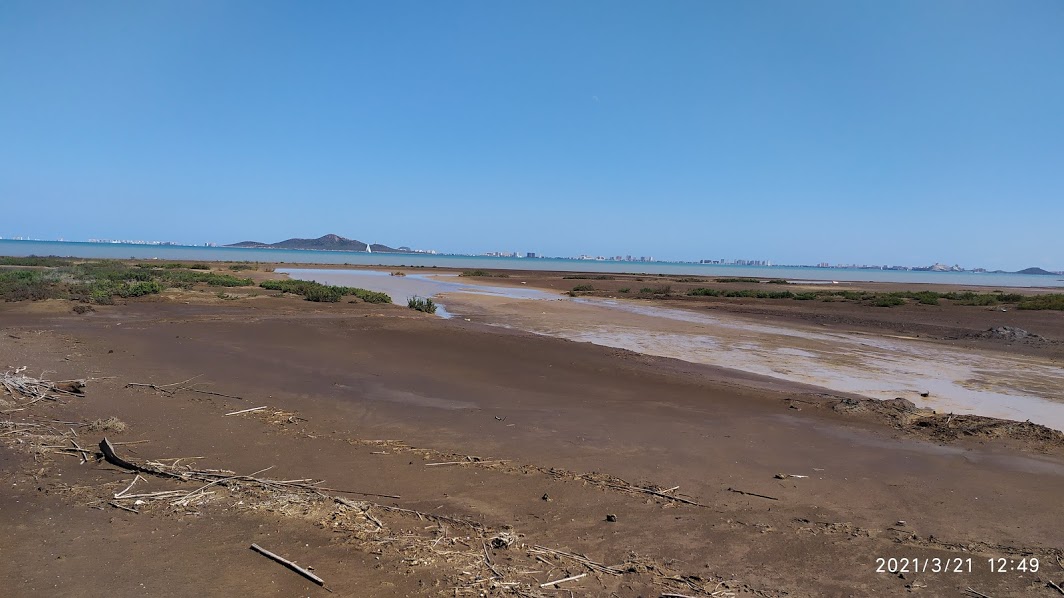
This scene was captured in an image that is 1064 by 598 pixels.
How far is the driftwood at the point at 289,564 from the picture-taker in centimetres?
400

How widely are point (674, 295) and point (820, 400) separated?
3264 cm

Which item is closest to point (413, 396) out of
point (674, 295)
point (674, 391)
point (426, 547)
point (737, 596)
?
point (674, 391)

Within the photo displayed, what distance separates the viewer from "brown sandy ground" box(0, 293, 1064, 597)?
4.25m

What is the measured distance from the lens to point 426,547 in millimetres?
4531

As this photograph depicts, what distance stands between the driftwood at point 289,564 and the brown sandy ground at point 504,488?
9cm

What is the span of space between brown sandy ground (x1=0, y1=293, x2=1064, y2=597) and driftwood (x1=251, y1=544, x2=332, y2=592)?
0.29 ft

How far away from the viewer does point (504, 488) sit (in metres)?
5.95

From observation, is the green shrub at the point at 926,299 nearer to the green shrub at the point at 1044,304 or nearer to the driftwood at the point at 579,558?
the green shrub at the point at 1044,304

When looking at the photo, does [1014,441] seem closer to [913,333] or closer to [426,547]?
[426,547]

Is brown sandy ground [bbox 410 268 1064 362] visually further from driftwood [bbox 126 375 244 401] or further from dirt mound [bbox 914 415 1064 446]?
driftwood [bbox 126 375 244 401]

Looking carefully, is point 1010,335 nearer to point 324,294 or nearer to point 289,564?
point 289,564
